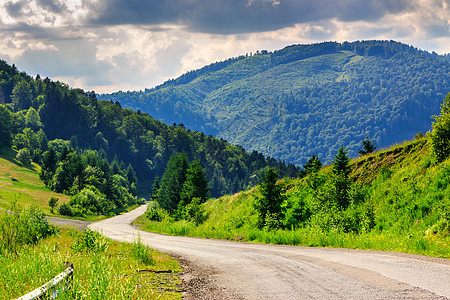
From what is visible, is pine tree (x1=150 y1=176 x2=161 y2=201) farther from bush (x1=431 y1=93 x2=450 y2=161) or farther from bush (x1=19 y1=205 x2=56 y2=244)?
bush (x1=431 y1=93 x2=450 y2=161)

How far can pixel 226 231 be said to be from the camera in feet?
95.6

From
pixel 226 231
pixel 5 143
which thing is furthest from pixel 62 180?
pixel 226 231

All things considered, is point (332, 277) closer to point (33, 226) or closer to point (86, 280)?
point (86, 280)

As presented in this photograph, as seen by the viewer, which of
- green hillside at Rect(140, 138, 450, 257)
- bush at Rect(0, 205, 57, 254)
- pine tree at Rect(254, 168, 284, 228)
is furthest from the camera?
pine tree at Rect(254, 168, 284, 228)

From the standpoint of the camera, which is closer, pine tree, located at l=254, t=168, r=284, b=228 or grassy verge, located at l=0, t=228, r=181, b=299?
grassy verge, located at l=0, t=228, r=181, b=299

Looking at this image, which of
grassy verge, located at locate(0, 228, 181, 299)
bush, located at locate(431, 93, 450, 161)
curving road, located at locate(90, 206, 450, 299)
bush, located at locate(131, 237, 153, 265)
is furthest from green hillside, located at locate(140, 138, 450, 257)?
grassy verge, located at locate(0, 228, 181, 299)

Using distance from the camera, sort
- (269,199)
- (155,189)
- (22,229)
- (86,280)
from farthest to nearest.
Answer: (155,189) < (269,199) < (22,229) < (86,280)

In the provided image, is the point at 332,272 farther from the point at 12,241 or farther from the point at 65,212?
the point at 65,212

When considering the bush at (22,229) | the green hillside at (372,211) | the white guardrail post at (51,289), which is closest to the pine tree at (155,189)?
the green hillside at (372,211)

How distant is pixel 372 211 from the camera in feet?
Answer: 67.9

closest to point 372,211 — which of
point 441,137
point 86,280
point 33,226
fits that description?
point 441,137

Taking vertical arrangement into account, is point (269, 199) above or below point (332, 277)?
above

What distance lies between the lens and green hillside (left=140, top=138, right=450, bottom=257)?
15.9 metres

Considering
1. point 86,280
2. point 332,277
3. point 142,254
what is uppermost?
point 332,277
